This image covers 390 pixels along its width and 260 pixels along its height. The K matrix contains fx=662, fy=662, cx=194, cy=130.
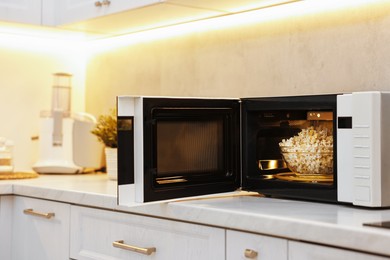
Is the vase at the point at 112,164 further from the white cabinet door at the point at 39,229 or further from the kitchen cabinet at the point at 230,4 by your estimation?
the kitchen cabinet at the point at 230,4

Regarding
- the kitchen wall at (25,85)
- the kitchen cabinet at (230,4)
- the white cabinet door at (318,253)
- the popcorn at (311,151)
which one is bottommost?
the white cabinet door at (318,253)

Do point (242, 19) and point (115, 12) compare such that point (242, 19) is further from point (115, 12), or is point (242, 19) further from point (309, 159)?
point (309, 159)

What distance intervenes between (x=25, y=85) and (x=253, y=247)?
5.25 feet

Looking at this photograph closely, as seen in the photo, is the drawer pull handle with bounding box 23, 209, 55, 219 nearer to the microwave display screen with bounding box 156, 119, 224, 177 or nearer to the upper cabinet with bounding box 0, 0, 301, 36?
the microwave display screen with bounding box 156, 119, 224, 177

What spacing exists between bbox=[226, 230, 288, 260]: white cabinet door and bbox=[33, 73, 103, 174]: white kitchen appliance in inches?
49.1

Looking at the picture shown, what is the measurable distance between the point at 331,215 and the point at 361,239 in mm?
188

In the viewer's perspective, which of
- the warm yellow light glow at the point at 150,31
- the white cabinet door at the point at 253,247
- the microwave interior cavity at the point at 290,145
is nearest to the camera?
the white cabinet door at the point at 253,247

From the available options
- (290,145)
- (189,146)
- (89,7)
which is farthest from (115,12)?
(290,145)

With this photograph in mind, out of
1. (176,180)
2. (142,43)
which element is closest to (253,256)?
(176,180)

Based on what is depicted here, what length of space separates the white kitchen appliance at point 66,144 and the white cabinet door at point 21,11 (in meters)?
0.39

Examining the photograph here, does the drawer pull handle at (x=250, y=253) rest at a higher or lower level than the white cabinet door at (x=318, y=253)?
lower

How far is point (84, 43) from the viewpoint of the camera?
111 inches

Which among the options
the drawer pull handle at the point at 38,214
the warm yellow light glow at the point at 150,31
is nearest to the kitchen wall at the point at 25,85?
the warm yellow light glow at the point at 150,31

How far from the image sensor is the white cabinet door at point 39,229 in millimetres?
1923
